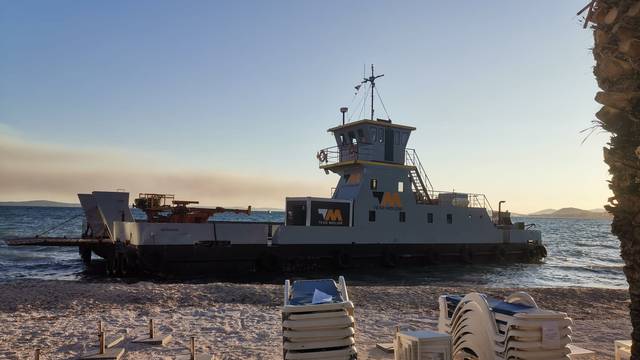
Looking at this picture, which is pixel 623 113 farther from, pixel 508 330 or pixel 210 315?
pixel 210 315

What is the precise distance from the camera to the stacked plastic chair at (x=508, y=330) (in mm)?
5148

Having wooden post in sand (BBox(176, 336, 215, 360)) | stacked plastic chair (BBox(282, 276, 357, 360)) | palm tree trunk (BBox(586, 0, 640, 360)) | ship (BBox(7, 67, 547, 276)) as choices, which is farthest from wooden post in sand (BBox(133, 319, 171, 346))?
ship (BBox(7, 67, 547, 276))

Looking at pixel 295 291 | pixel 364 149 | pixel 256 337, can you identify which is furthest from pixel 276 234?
pixel 295 291

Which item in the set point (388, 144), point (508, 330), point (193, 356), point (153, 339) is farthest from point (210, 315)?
point (388, 144)

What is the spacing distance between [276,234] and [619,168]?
18.7m

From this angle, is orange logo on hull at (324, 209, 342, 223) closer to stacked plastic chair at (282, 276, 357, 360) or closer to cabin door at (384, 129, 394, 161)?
cabin door at (384, 129, 394, 161)

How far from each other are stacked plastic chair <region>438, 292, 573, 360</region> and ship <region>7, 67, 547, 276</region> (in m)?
15.9

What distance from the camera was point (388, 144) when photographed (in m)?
25.8

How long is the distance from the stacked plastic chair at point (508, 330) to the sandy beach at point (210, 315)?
75.3 inches

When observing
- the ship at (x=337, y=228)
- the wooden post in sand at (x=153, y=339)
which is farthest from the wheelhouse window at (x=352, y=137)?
the wooden post in sand at (x=153, y=339)

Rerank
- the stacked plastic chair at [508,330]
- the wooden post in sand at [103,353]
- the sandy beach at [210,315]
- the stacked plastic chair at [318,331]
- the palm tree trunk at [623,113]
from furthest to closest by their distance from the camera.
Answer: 1. the sandy beach at [210,315]
2. the wooden post in sand at [103,353]
3. the stacked plastic chair at [318,331]
4. the stacked plastic chair at [508,330]
5. the palm tree trunk at [623,113]

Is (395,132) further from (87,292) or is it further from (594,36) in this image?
(594,36)

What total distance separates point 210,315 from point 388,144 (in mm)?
16681

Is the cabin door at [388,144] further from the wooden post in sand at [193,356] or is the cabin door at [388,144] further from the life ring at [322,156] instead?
the wooden post in sand at [193,356]
